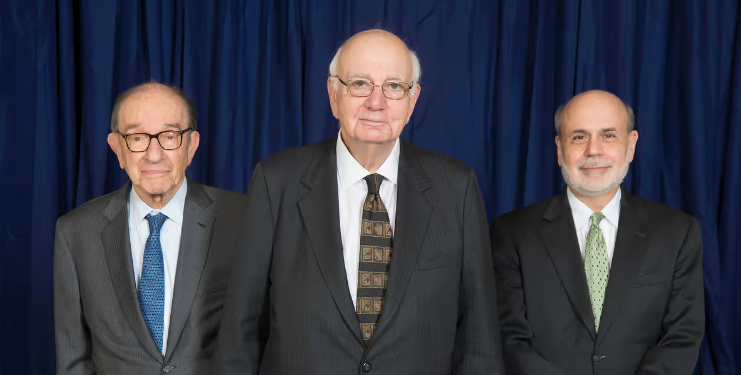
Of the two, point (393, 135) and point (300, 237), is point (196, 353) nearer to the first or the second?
point (300, 237)

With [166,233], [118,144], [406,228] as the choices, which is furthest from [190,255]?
[406,228]

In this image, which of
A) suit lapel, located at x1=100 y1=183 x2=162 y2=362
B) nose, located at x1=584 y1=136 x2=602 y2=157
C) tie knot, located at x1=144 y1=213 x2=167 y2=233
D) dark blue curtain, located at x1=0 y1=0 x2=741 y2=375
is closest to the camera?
suit lapel, located at x1=100 y1=183 x2=162 y2=362

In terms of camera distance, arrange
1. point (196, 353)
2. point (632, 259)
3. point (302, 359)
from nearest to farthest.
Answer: point (302, 359)
point (196, 353)
point (632, 259)

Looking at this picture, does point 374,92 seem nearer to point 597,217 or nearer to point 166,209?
point 166,209

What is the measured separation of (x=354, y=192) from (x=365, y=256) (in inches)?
7.2

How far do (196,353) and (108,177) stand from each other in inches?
54.3

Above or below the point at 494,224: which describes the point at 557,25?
above

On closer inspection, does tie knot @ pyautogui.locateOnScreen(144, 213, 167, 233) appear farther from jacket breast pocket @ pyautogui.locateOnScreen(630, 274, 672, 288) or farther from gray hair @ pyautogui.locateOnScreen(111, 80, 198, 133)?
jacket breast pocket @ pyautogui.locateOnScreen(630, 274, 672, 288)

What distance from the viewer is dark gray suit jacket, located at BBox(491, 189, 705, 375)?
230cm

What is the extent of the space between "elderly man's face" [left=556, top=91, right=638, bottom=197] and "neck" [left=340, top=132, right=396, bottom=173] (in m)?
0.85

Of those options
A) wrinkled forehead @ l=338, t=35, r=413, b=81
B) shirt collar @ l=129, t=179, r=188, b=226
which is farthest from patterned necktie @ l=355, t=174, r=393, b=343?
shirt collar @ l=129, t=179, r=188, b=226

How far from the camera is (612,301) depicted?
2.32 m

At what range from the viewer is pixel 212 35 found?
3.26 metres

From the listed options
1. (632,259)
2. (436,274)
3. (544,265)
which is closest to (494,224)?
(544,265)
